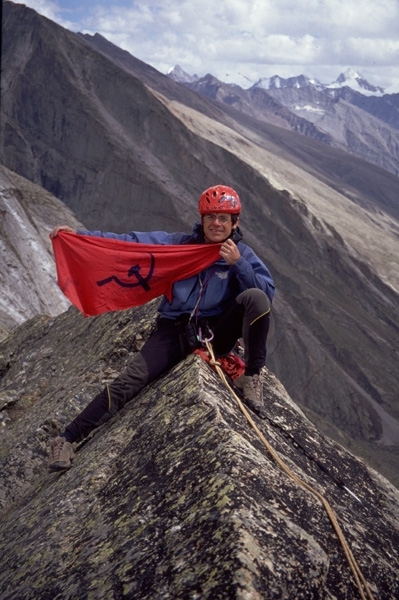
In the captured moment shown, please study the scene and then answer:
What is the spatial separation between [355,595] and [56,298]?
86.8 ft

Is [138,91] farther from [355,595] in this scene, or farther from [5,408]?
[355,595]

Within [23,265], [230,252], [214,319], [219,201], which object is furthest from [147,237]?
[23,265]

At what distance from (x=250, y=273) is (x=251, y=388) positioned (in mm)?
1116

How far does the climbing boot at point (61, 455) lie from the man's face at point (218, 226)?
8.18 ft

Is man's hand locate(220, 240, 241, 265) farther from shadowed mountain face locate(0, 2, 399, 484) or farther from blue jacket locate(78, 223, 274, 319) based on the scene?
shadowed mountain face locate(0, 2, 399, 484)

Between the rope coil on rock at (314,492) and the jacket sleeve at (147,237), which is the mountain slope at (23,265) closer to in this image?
the jacket sleeve at (147,237)

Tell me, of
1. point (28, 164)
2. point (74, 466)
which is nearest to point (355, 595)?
point (74, 466)

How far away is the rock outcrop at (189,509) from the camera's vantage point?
355 cm

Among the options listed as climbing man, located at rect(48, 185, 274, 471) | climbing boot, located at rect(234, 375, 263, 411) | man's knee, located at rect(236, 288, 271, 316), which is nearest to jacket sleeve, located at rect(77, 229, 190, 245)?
climbing man, located at rect(48, 185, 274, 471)

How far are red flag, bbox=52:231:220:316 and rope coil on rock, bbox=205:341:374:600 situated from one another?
1.19m

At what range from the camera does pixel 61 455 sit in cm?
552

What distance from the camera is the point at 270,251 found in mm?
66688

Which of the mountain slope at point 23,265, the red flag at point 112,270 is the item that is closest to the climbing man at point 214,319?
the red flag at point 112,270

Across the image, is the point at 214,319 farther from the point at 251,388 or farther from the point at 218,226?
the point at 218,226
